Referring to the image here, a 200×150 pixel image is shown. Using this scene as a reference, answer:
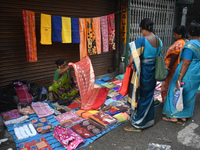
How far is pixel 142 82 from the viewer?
2928mm

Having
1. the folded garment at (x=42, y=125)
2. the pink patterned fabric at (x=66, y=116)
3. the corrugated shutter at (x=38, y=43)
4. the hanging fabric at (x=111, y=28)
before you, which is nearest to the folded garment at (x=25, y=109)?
the folded garment at (x=42, y=125)

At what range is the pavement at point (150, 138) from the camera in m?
2.73

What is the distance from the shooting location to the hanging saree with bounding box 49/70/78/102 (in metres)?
4.25

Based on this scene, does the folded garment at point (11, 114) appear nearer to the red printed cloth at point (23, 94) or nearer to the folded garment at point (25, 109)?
the folded garment at point (25, 109)

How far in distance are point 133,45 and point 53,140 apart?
85.9 inches

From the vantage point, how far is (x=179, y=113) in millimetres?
3412

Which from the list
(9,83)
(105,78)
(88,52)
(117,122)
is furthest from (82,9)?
(117,122)

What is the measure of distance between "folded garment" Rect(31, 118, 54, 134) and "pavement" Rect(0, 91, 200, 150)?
494 millimetres

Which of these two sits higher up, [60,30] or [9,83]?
[60,30]

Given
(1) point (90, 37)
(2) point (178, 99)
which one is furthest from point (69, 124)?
(1) point (90, 37)

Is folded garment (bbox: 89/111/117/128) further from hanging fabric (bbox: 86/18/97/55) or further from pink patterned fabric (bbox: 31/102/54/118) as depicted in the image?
hanging fabric (bbox: 86/18/97/55)

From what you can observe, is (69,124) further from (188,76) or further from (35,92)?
(188,76)

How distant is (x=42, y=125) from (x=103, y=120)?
125 cm

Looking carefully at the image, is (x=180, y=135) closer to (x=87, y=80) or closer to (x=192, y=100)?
(x=192, y=100)
